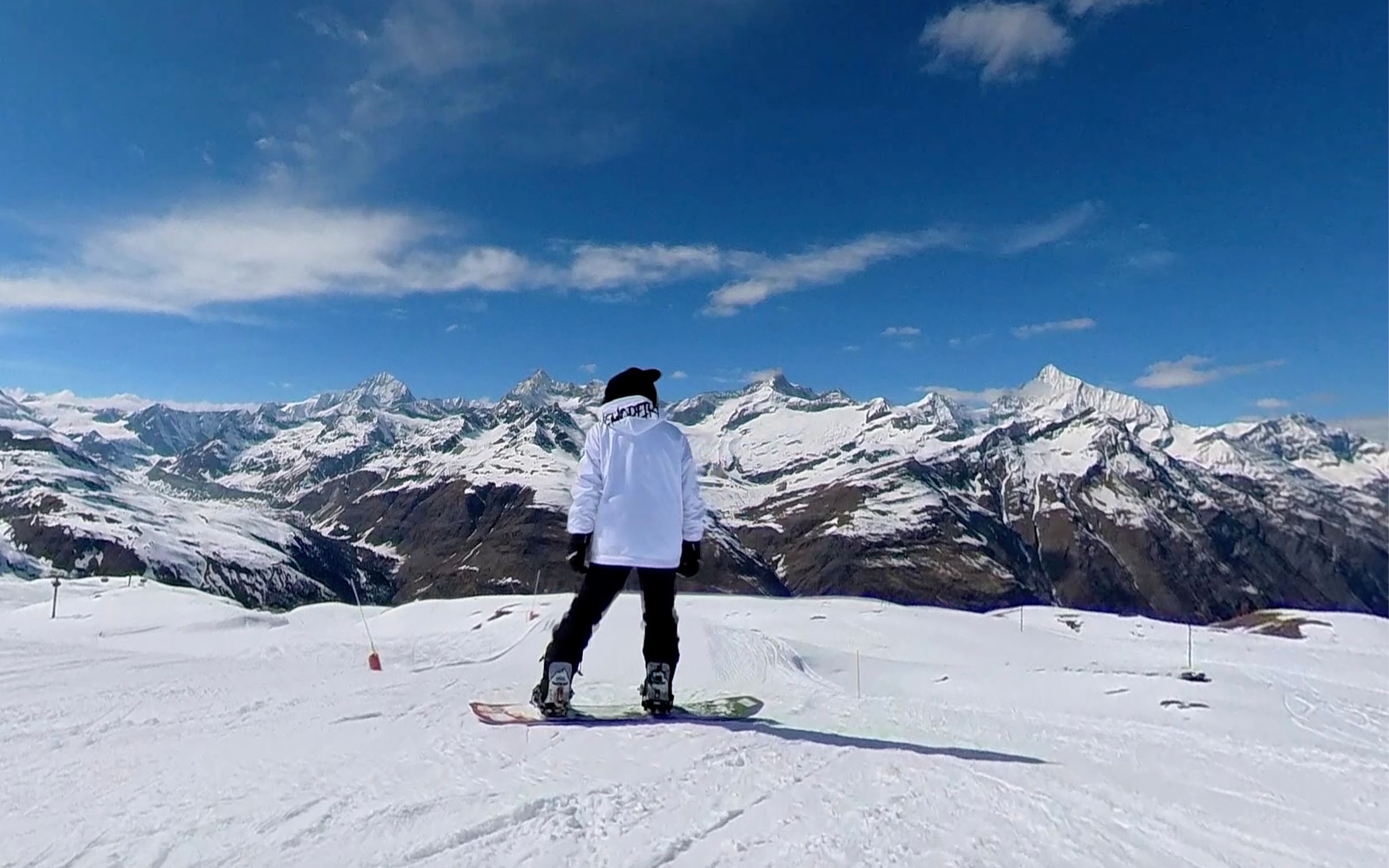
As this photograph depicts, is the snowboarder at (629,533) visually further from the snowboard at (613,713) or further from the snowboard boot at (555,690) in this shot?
the snowboard at (613,713)

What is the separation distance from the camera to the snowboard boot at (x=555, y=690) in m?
6.50

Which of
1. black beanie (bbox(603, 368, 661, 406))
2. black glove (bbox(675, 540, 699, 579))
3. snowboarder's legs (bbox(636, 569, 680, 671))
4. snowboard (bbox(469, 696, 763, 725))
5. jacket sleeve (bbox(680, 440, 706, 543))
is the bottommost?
snowboard (bbox(469, 696, 763, 725))

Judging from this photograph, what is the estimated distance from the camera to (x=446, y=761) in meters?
4.79

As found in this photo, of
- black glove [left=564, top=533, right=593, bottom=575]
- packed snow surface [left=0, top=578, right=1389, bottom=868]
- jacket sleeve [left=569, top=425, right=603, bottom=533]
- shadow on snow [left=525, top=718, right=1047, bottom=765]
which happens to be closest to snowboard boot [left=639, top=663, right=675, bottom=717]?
shadow on snow [left=525, top=718, right=1047, bottom=765]

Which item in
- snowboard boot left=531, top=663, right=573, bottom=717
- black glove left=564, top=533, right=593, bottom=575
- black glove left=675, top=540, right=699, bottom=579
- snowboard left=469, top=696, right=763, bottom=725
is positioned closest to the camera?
snowboard left=469, top=696, right=763, bottom=725

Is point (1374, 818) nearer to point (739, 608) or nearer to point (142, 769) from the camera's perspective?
point (142, 769)

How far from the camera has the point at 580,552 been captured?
679 cm

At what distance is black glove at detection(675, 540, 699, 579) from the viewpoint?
6992 millimetres

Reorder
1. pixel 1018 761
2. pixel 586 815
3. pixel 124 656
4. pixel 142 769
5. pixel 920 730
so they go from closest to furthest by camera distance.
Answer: pixel 586 815 < pixel 142 769 < pixel 1018 761 < pixel 920 730 < pixel 124 656

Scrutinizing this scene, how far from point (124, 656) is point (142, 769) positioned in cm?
599

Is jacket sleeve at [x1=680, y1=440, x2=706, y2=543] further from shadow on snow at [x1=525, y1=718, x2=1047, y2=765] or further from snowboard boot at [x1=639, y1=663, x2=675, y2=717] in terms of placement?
shadow on snow at [x1=525, y1=718, x2=1047, y2=765]

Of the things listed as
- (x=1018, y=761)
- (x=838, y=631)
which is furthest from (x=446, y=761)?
(x=838, y=631)

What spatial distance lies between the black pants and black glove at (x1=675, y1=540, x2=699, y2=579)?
89 mm

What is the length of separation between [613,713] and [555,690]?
0.59m
